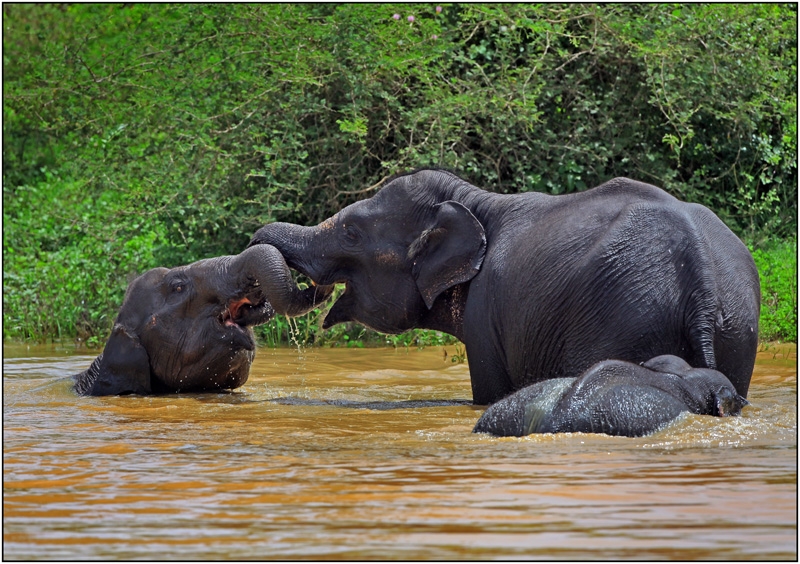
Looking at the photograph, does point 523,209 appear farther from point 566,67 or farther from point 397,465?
point 566,67

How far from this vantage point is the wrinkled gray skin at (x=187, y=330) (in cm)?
809

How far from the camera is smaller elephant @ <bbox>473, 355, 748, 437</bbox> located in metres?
5.59

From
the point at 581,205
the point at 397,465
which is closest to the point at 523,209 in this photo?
the point at 581,205

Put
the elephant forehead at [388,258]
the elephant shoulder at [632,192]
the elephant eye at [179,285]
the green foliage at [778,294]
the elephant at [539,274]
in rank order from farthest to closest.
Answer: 1. the green foliage at [778,294]
2. the elephant eye at [179,285]
3. the elephant forehead at [388,258]
4. the elephant shoulder at [632,192]
5. the elephant at [539,274]

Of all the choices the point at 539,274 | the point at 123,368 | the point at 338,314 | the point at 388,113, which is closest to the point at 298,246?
the point at 338,314

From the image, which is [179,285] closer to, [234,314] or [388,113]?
[234,314]

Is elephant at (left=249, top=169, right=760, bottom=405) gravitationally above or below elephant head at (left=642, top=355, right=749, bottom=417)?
above

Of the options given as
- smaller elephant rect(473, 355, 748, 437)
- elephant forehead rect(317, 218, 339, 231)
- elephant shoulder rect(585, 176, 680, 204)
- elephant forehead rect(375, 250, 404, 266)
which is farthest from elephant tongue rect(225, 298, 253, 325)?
smaller elephant rect(473, 355, 748, 437)

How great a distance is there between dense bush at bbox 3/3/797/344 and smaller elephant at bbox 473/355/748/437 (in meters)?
5.83

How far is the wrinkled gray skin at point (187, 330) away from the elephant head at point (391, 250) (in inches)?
9.3

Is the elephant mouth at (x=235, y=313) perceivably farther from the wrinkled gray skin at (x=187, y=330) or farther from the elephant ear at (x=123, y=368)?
the elephant ear at (x=123, y=368)

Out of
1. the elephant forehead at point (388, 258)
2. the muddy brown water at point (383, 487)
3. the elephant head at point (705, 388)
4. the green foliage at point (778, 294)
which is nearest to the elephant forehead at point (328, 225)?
the elephant forehead at point (388, 258)

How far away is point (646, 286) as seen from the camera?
645 centimetres

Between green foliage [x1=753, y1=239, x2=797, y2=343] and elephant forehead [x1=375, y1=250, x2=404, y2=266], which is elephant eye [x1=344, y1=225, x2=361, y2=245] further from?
green foliage [x1=753, y1=239, x2=797, y2=343]
